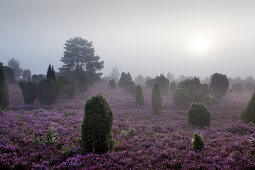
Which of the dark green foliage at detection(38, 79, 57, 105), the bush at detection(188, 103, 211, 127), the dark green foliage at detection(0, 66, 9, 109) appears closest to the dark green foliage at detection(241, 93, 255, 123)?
the bush at detection(188, 103, 211, 127)

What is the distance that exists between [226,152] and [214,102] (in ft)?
95.0

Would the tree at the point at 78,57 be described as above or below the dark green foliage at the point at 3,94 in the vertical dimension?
above

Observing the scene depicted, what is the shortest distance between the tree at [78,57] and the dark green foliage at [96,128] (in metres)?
52.4


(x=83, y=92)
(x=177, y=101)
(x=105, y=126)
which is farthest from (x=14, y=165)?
(x=83, y=92)

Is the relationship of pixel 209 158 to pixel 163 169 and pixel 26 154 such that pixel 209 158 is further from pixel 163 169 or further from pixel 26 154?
pixel 26 154

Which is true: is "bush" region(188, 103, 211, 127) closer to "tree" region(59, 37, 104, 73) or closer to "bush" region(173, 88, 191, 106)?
"bush" region(173, 88, 191, 106)

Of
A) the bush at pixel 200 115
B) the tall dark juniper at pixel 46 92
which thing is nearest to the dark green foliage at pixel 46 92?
the tall dark juniper at pixel 46 92

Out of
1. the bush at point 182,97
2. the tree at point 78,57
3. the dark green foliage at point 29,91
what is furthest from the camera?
the tree at point 78,57

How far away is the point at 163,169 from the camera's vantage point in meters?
7.61

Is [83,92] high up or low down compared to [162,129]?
up

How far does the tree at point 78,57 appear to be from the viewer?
61.3 meters

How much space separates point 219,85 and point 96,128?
3645 centimetres

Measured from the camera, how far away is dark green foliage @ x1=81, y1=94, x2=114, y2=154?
31.5 feet

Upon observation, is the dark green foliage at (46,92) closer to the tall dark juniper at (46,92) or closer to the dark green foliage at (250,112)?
the tall dark juniper at (46,92)
